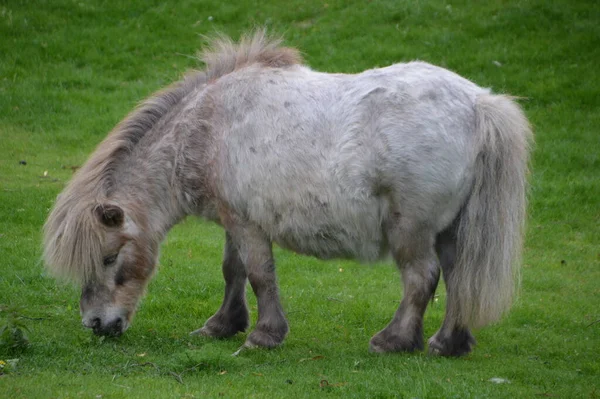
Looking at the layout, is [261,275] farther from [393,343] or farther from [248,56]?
[248,56]

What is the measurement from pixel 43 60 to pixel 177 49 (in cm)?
258

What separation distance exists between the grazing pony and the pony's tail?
10 mm

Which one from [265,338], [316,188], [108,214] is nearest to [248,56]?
[316,188]

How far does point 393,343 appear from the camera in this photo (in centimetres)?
643

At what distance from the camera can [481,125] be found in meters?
6.15

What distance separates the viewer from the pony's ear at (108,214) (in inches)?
258

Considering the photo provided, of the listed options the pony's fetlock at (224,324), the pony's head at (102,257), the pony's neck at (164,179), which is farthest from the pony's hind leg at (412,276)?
the pony's head at (102,257)

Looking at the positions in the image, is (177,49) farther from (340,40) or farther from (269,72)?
(269,72)

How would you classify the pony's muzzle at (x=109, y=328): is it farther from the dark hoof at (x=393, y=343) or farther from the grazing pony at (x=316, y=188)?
the dark hoof at (x=393, y=343)

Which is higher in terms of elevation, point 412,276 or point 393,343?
point 412,276

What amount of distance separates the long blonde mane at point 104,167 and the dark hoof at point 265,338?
129cm

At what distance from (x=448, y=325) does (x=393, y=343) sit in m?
0.44

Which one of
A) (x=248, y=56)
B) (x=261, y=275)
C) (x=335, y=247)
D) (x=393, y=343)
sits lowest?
(x=393, y=343)

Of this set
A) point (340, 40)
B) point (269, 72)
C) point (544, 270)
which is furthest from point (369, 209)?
point (340, 40)
